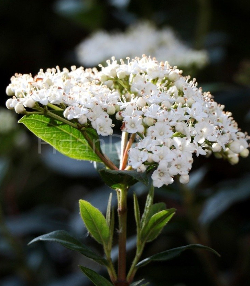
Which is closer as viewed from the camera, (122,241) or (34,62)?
(122,241)

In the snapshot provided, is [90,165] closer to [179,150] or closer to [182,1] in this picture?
[182,1]

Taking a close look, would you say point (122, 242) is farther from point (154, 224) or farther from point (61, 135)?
point (61, 135)

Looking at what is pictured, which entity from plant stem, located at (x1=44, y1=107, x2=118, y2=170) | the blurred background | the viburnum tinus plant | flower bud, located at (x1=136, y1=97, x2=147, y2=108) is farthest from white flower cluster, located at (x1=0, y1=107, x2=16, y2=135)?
flower bud, located at (x1=136, y1=97, x2=147, y2=108)

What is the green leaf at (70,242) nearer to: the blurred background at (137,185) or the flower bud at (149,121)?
the flower bud at (149,121)

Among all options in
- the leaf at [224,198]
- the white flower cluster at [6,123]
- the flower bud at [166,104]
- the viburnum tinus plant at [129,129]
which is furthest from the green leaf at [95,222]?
the white flower cluster at [6,123]

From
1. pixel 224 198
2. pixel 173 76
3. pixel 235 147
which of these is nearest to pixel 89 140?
pixel 173 76

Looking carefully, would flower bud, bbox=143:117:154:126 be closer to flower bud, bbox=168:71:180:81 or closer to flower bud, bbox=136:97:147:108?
flower bud, bbox=136:97:147:108

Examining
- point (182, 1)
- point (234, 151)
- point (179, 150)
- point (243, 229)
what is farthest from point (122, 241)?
point (182, 1)
